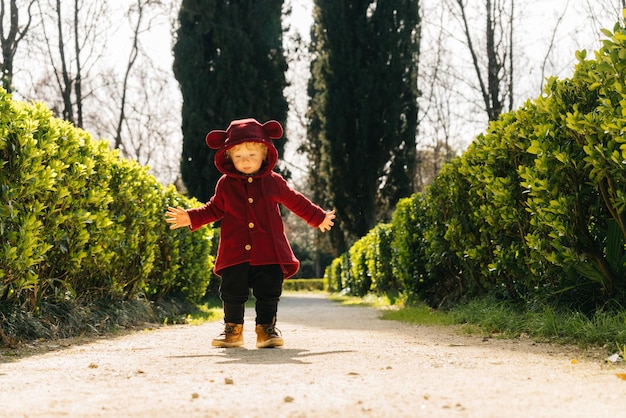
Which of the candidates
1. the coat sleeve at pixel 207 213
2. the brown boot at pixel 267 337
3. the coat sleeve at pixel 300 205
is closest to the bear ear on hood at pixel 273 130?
the coat sleeve at pixel 300 205

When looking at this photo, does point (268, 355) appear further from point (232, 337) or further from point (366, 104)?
point (366, 104)

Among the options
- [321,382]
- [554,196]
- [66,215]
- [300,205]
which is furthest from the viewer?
[66,215]

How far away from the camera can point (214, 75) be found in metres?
20.8

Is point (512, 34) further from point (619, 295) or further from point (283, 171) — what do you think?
point (619, 295)

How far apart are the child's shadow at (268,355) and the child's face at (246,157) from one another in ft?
4.59

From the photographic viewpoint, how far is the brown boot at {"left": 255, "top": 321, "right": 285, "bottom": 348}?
190 inches

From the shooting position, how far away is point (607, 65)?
403 centimetres

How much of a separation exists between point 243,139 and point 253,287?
1152 millimetres

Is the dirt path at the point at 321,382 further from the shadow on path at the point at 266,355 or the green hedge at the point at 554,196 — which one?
the green hedge at the point at 554,196

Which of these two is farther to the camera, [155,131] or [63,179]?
[155,131]

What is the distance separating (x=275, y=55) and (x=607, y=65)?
18.2m

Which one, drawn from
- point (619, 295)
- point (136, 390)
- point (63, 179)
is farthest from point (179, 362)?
point (619, 295)

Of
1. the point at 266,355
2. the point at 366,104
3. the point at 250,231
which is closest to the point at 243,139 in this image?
the point at 250,231

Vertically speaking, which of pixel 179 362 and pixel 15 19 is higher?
pixel 15 19
